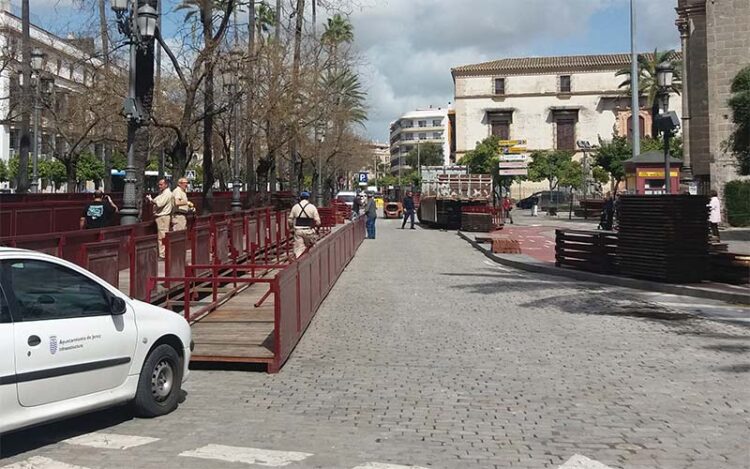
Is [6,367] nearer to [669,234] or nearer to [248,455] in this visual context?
[248,455]

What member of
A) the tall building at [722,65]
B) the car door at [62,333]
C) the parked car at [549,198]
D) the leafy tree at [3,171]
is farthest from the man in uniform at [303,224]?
the parked car at [549,198]

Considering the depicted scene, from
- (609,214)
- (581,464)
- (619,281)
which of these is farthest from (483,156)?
(581,464)

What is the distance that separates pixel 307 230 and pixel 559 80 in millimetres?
85732

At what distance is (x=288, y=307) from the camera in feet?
28.1

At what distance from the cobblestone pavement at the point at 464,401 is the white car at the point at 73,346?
321mm

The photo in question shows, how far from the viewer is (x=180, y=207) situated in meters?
16.0

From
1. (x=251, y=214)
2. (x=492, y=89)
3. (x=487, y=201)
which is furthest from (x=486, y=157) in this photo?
(x=251, y=214)

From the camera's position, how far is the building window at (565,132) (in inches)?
3730

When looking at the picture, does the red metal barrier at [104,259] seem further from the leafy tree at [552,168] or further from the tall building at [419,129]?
the tall building at [419,129]

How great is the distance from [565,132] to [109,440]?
3734 inches

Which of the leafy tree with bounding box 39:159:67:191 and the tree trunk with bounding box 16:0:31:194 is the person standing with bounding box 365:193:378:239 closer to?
the tree trunk with bounding box 16:0:31:194

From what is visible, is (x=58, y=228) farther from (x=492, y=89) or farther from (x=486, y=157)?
(x=492, y=89)

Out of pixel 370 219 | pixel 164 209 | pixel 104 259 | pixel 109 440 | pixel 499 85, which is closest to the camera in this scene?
pixel 109 440

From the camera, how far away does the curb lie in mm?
13218
